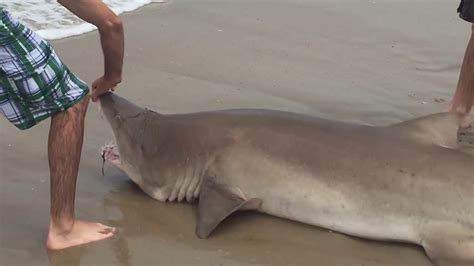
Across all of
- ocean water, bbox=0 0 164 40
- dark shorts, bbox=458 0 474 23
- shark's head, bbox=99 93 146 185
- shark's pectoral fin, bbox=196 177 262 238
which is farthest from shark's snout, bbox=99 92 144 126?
ocean water, bbox=0 0 164 40

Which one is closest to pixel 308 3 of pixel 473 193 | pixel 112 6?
pixel 112 6

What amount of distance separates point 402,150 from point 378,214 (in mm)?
372

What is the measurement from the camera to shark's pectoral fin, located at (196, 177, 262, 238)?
148 inches

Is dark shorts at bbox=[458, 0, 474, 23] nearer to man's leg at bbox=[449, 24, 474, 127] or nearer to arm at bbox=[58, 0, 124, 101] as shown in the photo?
man's leg at bbox=[449, 24, 474, 127]

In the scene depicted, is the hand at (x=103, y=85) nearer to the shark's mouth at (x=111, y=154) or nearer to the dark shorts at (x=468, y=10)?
the shark's mouth at (x=111, y=154)

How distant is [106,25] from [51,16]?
14.7 feet

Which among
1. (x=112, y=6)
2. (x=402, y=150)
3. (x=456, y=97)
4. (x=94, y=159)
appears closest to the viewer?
(x=402, y=150)

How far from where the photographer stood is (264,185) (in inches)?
155

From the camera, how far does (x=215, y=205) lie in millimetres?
3828

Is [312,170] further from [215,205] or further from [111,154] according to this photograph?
[111,154]

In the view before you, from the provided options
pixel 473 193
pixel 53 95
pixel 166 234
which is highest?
pixel 53 95

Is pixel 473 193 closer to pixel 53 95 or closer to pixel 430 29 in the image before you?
pixel 53 95

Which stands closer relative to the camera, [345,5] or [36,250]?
[36,250]

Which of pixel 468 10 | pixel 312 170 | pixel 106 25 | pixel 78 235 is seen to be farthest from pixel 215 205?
pixel 468 10
